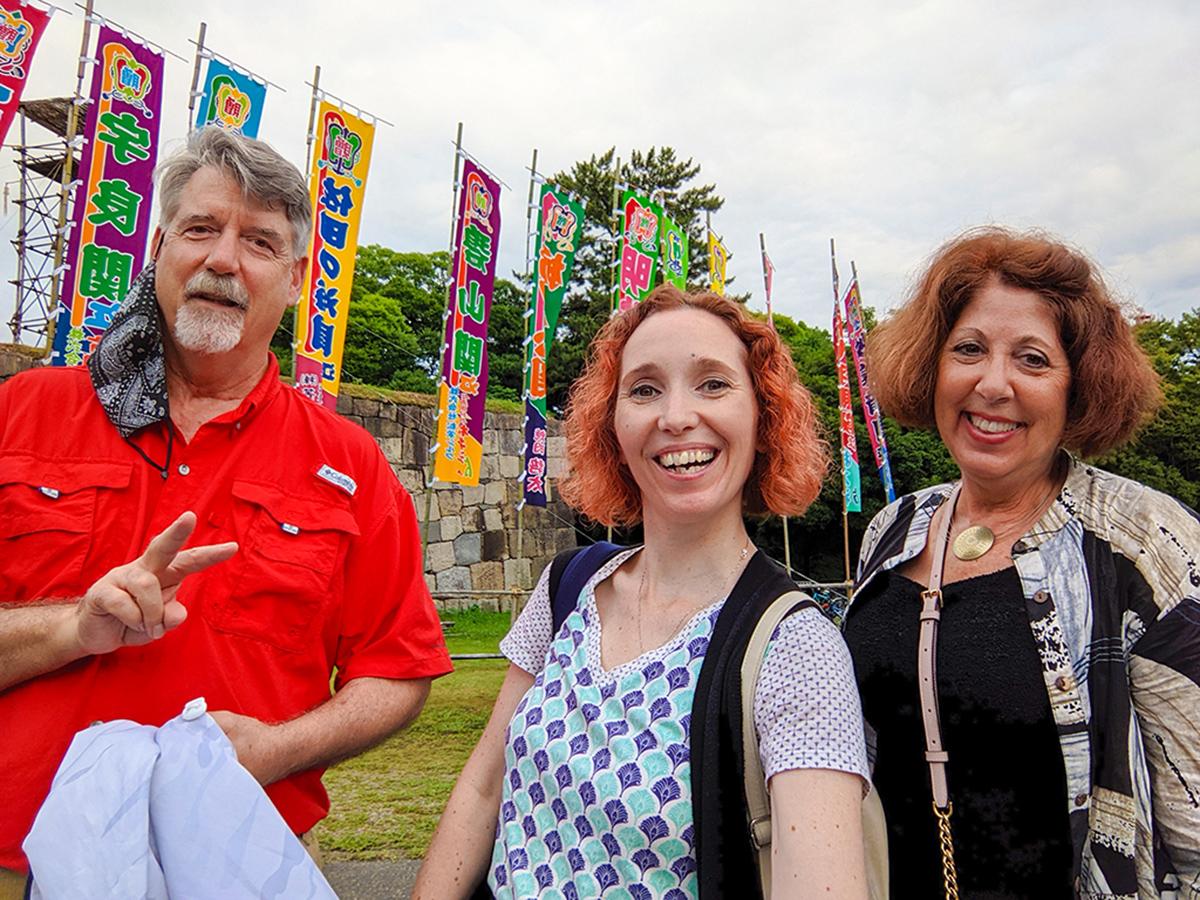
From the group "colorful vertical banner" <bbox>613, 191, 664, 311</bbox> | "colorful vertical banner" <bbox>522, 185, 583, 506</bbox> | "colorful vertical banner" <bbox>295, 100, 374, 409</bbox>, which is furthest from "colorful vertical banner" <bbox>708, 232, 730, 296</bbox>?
"colorful vertical banner" <bbox>295, 100, 374, 409</bbox>

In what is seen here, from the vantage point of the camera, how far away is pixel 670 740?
1.28m

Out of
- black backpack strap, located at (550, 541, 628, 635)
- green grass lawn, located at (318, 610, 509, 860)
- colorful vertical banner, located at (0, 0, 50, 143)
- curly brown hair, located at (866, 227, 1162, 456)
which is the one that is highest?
colorful vertical banner, located at (0, 0, 50, 143)

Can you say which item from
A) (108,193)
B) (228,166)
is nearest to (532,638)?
(228,166)

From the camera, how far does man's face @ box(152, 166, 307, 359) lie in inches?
69.0

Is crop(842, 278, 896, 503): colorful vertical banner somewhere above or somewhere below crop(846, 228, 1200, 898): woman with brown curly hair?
above

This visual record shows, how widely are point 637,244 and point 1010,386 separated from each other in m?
9.69

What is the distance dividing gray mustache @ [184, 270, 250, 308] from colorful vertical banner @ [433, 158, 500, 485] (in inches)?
282

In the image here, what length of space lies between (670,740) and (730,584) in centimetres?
32

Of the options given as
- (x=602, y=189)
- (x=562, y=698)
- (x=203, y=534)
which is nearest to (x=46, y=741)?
(x=203, y=534)

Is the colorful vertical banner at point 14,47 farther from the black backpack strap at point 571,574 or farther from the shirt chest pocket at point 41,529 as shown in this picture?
the black backpack strap at point 571,574

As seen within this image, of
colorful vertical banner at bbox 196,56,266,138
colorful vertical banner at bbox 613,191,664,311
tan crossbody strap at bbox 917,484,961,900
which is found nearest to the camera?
tan crossbody strap at bbox 917,484,961,900

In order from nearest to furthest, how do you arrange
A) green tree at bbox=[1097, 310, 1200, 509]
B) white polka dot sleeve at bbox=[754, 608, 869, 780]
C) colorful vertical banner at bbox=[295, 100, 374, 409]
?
white polka dot sleeve at bbox=[754, 608, 869, 780] < colorful vertical banner at bbox=[295, 100, 374, 409] < green tree at bbox=[1097, 310, 1200, 509]

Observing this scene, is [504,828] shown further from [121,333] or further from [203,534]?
[121,333]

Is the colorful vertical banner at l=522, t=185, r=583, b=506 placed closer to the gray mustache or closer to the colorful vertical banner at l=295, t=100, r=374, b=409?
the colorful vertical banner at l=295, t=100, r=374, b=409
